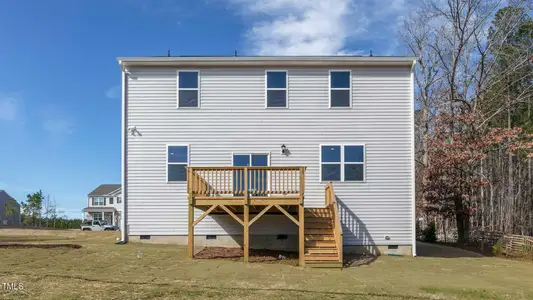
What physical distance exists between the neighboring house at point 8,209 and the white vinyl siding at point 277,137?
2602 cm

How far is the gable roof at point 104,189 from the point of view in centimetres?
4853

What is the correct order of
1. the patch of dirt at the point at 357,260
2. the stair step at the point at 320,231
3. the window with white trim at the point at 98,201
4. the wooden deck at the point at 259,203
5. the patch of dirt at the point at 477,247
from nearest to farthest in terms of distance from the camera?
the wooden deck at the point at 259,203 < the patch of dirt at the point at 357,260 < the stair step at the point at 320,231 < the patch of dirt at the point at 477,247 < the window with white trim at the point at 98,201

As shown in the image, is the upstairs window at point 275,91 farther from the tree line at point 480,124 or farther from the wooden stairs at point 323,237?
the tree line at point 480,124

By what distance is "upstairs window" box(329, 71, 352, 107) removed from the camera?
12805 millimetres

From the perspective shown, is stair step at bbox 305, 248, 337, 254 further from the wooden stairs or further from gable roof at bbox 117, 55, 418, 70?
gable roof at bbox 117, 55, 418, 70

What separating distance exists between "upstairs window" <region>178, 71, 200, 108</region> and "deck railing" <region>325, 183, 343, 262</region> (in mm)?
5025

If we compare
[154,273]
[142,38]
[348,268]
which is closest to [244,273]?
[154,273]

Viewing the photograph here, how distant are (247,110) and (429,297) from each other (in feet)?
25.5

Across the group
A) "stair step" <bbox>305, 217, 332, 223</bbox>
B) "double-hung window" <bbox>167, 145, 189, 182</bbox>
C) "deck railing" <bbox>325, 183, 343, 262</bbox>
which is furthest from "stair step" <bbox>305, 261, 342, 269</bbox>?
"double-hung window" <bbox>167, 145, 189, 182</bbox>

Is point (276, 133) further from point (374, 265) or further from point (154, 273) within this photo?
point (154, 273)

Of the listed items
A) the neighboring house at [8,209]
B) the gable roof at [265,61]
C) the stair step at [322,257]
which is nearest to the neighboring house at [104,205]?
the neighboring house at [8,209]

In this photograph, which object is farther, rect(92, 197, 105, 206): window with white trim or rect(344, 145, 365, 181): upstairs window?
rect(92, 197, 105, 206): window with white trim

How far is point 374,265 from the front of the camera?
34.3ft

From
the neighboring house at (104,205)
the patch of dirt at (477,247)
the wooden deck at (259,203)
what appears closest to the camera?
the wooden deck at (259,203)
